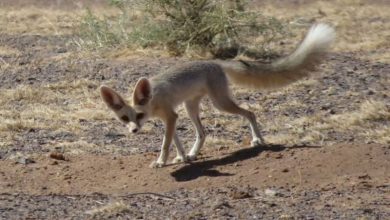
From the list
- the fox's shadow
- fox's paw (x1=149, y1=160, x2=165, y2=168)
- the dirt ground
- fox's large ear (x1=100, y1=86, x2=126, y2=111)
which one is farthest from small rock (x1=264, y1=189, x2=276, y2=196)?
fox's large ear (x1=100, y1=86, x2=126, y2=111)

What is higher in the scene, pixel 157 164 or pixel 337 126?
pixel 157 164

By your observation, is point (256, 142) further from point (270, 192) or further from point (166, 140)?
point (270, 192)

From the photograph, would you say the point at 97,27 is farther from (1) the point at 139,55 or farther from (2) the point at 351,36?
(2) the point at 351,36

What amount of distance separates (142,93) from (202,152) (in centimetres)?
121

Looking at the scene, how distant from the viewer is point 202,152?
9281 mm

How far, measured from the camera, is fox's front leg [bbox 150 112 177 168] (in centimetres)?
859

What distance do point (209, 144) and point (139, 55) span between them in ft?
22.9

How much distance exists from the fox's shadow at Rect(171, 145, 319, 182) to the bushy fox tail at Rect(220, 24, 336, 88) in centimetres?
79

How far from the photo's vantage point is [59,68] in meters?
15.4

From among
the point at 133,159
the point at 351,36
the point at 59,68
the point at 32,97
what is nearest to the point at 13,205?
the point at 133,159

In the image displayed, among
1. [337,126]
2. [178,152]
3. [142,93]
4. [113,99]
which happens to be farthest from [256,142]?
[113,99]

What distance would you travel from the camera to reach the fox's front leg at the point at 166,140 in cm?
859

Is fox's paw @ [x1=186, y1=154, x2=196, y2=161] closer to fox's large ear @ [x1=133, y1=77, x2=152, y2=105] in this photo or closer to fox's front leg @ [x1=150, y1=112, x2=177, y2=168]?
fox's front leg @ [x1=150, y1=112, x2=177, y2=168]

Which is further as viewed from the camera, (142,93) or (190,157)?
(190,157)
